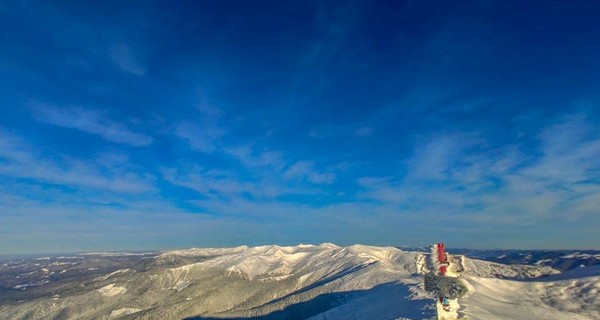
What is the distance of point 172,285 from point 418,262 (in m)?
151

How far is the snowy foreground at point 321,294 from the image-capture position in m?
56.9

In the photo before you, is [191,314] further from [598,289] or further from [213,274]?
[598,289]

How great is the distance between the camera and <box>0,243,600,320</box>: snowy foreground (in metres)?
56.9

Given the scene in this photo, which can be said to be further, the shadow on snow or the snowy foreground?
the shadow on snow

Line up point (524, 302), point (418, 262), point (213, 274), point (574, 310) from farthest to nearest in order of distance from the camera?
point (213, 274), point (524, 302), point (574, 310), point (418, 262)

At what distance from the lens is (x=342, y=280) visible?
129 metres

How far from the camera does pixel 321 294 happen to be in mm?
119562

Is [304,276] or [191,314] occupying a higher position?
[304,276]

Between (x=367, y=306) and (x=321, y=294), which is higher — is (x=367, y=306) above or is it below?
below

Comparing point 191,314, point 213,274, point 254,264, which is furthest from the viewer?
point 254,264

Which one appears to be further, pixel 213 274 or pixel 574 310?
pixel 213 274

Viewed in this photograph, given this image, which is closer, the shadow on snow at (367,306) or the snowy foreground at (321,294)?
the snowy foreground at (321,294)

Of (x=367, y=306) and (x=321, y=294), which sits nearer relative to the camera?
(x=367, y=306)

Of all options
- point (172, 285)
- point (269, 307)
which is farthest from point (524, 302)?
point (172, 285)
